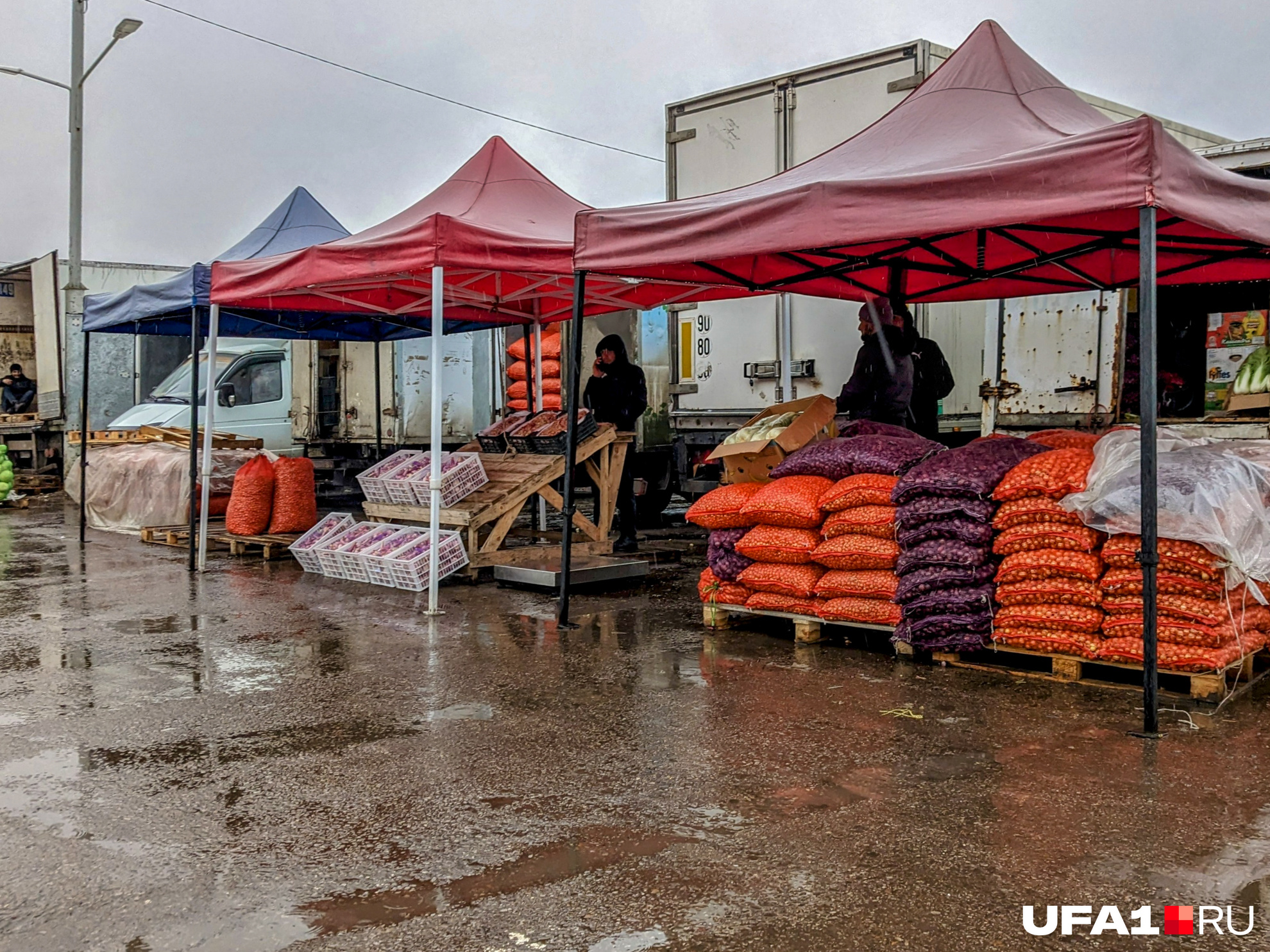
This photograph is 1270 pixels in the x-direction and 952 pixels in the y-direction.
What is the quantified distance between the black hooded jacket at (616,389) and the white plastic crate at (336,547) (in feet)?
8.28

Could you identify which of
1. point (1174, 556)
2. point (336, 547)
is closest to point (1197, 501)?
point (1174, 556)

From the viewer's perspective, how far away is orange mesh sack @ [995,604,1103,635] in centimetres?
539

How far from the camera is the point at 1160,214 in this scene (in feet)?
20.4

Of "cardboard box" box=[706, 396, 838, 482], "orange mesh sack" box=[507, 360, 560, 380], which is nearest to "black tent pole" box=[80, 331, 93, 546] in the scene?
"orange mesh sack" box=[507, 360, 560, 380]

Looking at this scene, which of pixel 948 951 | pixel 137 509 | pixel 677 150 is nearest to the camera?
pixel 948 951

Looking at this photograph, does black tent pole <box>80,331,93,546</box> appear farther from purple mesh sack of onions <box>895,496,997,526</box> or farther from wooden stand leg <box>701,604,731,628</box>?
purple mesh sack of onions <box>895,496,997,526</box>

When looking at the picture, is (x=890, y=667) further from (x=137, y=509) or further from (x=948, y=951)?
(x=137, y=509)

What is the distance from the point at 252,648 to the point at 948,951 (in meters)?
5.04

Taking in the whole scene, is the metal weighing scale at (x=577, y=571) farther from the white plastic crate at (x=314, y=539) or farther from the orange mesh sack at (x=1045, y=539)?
the orange mesh sack at (x=1045, y=539)

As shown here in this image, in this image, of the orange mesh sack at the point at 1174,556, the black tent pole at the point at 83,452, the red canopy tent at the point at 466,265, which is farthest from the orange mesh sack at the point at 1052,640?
the black tent pole at the point at 83,452

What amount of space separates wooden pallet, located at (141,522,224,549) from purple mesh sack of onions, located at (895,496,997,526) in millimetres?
8101

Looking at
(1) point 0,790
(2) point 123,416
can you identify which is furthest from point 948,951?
(2) point 123,416

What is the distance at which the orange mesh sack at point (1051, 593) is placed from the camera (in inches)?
211

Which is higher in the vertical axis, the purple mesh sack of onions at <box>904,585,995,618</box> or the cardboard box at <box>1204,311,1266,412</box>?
the cardboard box at <box>1204,311,1266,412</box>
